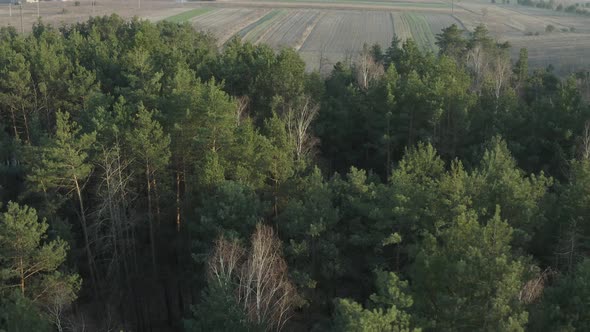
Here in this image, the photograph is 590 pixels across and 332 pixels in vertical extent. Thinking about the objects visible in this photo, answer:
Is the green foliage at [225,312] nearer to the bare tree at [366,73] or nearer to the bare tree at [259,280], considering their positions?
the bare tree at [259,280]

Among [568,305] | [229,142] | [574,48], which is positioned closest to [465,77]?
[229,142]

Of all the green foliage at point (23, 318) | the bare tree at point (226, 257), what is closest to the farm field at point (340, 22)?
the bare tree at point (226, 257)

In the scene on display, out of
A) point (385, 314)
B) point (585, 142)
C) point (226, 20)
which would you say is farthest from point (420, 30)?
point (385, 314)

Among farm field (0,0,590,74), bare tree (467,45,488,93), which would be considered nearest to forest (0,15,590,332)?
bare tree (467,45,488,93)

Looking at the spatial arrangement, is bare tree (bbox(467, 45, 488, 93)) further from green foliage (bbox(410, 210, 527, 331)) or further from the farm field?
green foliage (bbox(410, 210, 527, 331))

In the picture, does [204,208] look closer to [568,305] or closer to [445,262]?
[445,262]

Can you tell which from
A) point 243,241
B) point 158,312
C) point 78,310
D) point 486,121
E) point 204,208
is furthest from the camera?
point 486,121
